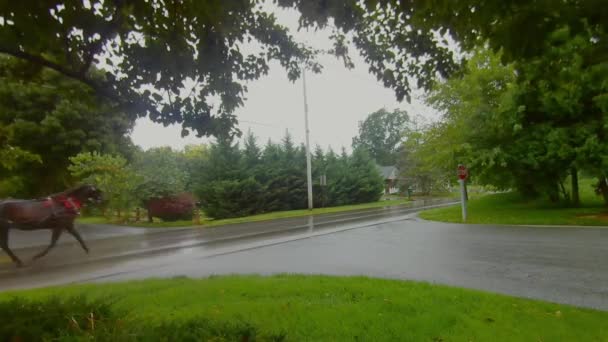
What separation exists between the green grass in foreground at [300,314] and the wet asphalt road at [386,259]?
1245mm

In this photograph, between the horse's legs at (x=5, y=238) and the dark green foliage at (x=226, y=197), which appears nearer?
the horse's legs at (x=5, y=238)

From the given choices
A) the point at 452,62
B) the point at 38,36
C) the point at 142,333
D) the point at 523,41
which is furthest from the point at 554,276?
the point at 38,36

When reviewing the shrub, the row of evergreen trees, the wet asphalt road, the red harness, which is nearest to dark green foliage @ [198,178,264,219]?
the row of evergreen trees

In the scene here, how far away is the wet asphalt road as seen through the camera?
6074mm

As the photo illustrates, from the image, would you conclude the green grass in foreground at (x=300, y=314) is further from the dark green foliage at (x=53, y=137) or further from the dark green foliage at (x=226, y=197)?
the dark green foliage at (x=226, y=197)

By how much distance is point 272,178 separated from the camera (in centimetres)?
2589

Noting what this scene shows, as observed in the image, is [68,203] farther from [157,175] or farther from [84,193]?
[157,175]

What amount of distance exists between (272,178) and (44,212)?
1768cm

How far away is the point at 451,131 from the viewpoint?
55.6 ft

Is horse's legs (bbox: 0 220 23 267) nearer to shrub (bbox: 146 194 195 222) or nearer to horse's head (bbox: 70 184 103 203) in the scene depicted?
horse's head (bbox: 70 184 103 203)

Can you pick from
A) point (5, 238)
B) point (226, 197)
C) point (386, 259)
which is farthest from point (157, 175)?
point (386, 259)

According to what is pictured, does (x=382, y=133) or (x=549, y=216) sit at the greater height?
(x=382, y=133)

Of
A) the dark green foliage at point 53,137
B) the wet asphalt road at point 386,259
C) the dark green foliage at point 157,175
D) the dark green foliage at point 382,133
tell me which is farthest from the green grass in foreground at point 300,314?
the dark green foliage at point 382,133

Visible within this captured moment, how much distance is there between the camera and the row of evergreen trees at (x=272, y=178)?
23.0m
